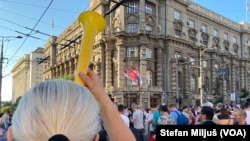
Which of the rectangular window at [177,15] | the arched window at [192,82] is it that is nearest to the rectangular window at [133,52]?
the rectangular window at [177,15]

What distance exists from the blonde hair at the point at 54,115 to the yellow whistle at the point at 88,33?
92cm

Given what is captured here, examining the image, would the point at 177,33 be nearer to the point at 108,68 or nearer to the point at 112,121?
the point at 108,68

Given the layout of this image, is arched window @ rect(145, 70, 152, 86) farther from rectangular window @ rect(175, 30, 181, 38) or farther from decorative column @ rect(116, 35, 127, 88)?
rectangular window @ rect(175, 30, 181, 38)

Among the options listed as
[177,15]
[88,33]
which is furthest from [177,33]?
[88,33]

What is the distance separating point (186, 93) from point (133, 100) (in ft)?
33.4

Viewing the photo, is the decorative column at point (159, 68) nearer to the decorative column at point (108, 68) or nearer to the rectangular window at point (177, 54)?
the rectangular window at point (177, 54)

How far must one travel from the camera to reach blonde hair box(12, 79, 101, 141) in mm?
1144

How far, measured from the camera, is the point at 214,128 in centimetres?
402

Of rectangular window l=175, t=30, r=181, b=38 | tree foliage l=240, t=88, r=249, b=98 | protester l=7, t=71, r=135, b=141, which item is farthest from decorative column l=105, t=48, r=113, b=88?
protester l=7, t=71, r=135, b=141

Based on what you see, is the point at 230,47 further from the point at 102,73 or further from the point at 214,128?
the point at 214,128

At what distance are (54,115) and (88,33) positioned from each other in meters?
1.53

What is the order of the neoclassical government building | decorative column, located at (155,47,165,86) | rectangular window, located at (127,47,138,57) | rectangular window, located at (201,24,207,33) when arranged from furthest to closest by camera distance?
rectangular window, located at (201,24,207,33) → decorative column, located at (155,47,165,86) → rectangular window, located at (127,47,138,57) → the neoclassical government building

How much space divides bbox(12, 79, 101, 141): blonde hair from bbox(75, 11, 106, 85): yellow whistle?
921mm

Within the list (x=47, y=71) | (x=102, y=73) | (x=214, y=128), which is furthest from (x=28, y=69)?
(x=214, y=128)
